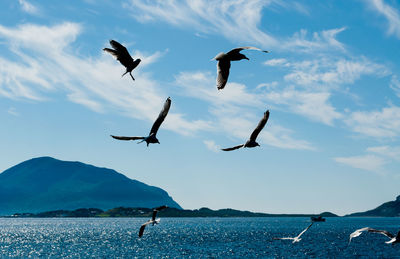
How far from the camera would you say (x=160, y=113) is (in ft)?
37.9

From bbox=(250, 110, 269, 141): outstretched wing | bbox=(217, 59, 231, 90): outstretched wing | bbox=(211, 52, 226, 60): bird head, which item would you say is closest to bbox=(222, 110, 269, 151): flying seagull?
bbox=(250, 110, 269, 141): outstretched wing

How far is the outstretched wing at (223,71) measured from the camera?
11.6 meters

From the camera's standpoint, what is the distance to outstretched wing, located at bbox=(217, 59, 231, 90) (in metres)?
11.6

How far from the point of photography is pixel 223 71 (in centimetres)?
1180

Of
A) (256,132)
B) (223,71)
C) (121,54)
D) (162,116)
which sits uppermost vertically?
(121,54)

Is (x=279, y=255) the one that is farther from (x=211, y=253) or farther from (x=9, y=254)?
(x=9, y=254)

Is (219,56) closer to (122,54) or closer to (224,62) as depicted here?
(224,62)

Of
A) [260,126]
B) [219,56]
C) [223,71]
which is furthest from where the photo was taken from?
[260,126]

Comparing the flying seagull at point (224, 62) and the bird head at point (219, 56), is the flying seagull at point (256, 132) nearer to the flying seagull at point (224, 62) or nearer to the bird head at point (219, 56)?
the flying seagull at point (224, 62)

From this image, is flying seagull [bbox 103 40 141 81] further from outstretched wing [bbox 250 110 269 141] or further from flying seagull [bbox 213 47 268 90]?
outstretched wing [bbox 250 110 269 141]

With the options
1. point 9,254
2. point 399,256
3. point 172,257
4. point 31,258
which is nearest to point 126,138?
point 172,257

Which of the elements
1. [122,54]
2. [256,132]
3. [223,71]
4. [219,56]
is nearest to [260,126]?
[256,132]

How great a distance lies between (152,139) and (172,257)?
377 feet

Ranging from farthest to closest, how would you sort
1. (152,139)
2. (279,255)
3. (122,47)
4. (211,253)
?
(211,253) → (279,255) → (122,47) → (152,139)
